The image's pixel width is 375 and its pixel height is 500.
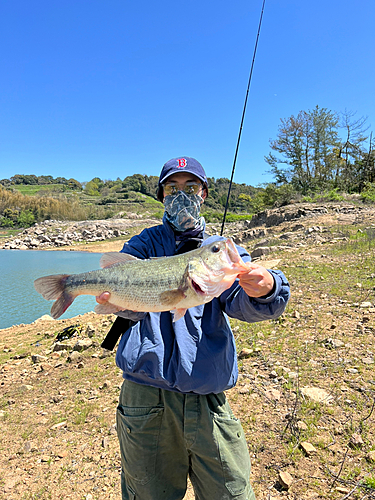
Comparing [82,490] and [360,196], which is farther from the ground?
[360,196]

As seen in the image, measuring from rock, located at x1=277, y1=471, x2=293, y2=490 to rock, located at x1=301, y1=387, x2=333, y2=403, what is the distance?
41.8 inches

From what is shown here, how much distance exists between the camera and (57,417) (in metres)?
4.50

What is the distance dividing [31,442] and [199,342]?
11.1ft

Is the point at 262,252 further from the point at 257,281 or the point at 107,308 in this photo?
the point at 257,281

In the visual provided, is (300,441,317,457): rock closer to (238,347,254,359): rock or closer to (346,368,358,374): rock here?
(346,368,358,374): rock

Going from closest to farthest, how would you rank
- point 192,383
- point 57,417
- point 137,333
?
point 192,383 → point 137,333 → point 57,417

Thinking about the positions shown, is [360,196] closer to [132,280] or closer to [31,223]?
[132,280]

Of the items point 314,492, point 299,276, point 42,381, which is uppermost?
point 299,276

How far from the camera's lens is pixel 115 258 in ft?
8.37

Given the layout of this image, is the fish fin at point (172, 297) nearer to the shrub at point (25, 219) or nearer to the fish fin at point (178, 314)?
the fish fin at point (178, 314)

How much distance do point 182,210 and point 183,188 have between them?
0.93 feet

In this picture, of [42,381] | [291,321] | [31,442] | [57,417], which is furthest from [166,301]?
[42,381]

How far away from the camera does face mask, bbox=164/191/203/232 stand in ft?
8.95

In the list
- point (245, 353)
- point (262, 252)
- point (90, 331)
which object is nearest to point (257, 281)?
point (245, 353)
